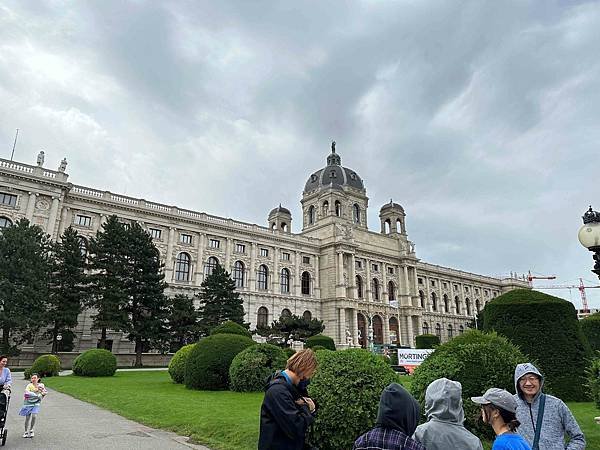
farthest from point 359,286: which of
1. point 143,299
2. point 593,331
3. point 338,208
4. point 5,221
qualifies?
point 593,331

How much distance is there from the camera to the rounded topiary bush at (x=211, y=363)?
56.0ft

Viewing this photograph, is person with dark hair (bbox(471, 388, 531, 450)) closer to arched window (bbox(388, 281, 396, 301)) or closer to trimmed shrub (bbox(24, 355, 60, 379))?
trimmed shrub (bbox(24, 355, 60, 379))

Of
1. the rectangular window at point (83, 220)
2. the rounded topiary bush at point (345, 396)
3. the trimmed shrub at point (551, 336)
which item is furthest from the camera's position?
the rectangular window at point (83, 220)

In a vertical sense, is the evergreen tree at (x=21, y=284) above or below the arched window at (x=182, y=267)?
below

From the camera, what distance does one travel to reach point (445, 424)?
128 inches

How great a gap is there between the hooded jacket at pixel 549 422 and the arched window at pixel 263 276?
166ft

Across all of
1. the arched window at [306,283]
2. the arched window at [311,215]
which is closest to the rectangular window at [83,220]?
the arched window at [306,283]

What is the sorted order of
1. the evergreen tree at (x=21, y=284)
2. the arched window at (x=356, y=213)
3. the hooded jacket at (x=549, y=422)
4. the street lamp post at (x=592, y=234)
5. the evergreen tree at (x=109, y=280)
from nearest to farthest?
1. the hooded jacket at (x=549, y=422)
2. the street lamp post at (x=592, y=234)
3. the evergreen tree at (x=21, y=284)
4. the evergreen tree at (x=109, y=280)
5. the arched window at (x=356, y=213)

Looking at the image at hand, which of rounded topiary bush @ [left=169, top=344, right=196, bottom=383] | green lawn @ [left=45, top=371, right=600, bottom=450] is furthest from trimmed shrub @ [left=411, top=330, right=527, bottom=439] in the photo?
rounded topiary bush @ [left=169, top=344, right=196, bottom=383]

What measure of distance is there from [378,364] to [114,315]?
30.1 metres

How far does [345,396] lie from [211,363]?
36.8 ft

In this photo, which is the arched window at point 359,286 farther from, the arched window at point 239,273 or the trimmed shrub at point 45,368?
the trimmed shrub at point 45,368

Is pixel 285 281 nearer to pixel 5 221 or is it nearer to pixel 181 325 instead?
pixel 181 325

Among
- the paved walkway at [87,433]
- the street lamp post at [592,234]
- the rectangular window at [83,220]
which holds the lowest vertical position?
the paved walkway at [87,433]
